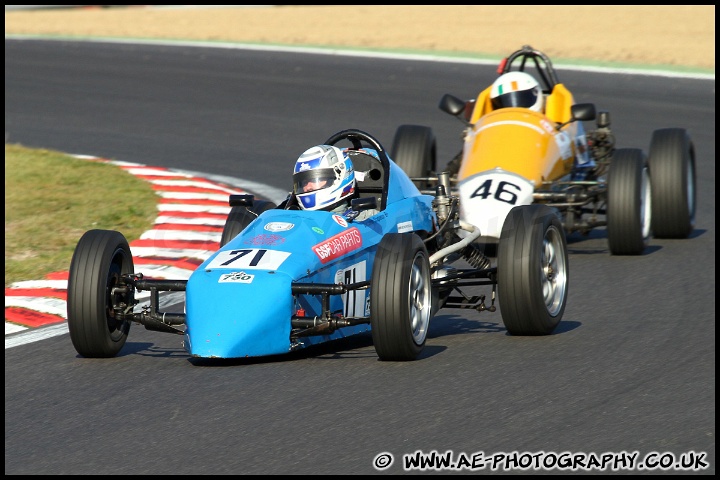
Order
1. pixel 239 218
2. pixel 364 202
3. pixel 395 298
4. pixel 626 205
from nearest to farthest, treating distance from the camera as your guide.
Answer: pixel 395 298 < pixel 364 202 < pixel 239 218 < pixel 626 205

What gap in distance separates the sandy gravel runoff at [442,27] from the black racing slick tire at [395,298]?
16.8 meters

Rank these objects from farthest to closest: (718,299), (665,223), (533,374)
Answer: (665,223) < (718,299) < (533,374)

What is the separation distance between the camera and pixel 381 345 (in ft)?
24.2

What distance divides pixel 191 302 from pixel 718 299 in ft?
13.2

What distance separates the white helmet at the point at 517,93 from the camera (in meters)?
12.0

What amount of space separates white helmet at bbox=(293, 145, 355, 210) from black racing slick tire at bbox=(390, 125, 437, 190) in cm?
366

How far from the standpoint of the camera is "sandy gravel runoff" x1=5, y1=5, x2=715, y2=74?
85.5 ft

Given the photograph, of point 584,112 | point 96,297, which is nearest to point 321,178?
point 96,297

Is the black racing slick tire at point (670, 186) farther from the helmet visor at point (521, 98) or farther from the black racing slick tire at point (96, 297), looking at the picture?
the black racing slick tire at point (96, 297)

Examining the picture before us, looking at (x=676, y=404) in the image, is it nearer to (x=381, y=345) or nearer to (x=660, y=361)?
(x=660, y=361)

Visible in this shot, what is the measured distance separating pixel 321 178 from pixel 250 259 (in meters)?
0.99

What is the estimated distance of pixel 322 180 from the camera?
834 cm

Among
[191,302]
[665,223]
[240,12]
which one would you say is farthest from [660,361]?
[240,12]

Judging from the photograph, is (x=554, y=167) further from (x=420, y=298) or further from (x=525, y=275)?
(x=420, y=298)
